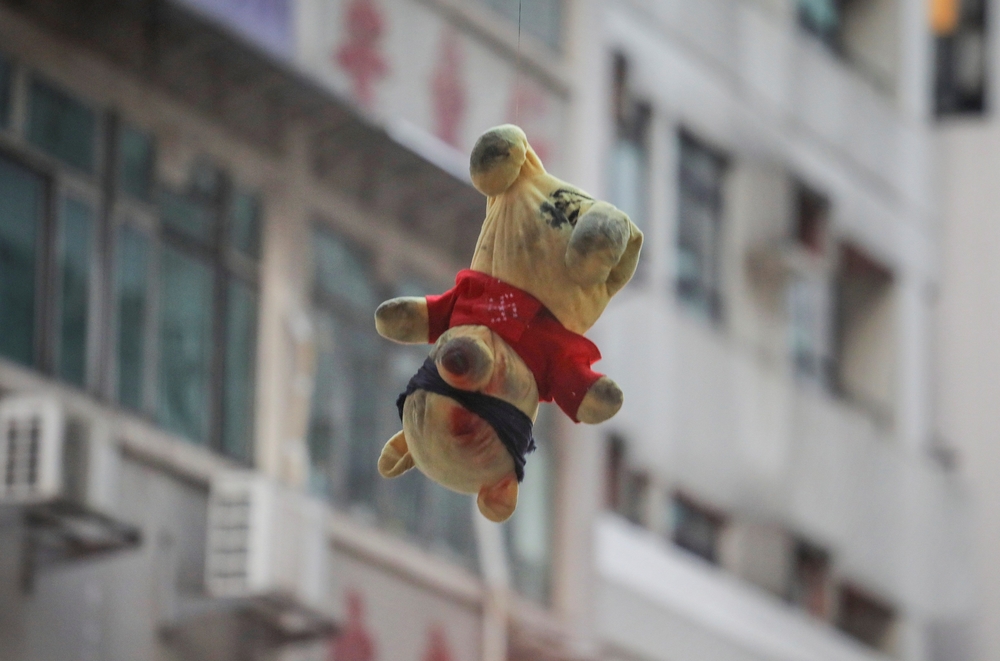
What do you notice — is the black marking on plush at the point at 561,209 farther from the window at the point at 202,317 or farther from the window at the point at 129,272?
the window at the point at 202,317

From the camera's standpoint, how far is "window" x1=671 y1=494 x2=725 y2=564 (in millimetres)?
8461

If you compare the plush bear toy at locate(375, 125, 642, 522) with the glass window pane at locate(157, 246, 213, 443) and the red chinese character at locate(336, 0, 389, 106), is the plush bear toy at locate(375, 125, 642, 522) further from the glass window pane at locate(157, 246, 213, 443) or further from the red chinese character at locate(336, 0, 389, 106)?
the red chinese character at locate(336, 0, 389, 106)

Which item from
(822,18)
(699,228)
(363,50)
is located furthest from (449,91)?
(822,18)

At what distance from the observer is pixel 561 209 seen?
215cm

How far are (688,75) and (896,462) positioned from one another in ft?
8.07

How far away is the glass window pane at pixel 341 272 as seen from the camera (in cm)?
607

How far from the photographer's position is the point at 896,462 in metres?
9.90

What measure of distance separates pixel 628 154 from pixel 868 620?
322 cm

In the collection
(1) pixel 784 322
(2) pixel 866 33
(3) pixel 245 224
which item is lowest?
(3) pixel 245 224

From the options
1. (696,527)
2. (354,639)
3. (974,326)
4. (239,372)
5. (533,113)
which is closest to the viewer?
(239,372)

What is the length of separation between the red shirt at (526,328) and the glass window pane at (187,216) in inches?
135

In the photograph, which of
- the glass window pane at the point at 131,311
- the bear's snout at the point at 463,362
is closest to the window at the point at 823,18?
the glass window pane at the point at 131,311

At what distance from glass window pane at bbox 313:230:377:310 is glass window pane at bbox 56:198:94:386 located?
984mm

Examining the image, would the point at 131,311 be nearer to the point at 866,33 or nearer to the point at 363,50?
the point at 363,50
